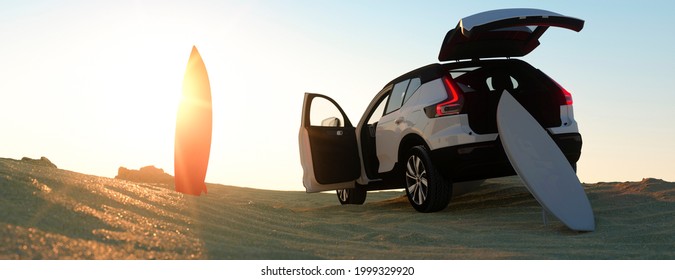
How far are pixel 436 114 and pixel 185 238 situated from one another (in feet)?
11.0

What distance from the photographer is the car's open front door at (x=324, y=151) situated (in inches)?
347

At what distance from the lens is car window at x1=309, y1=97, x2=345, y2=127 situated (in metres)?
8.98

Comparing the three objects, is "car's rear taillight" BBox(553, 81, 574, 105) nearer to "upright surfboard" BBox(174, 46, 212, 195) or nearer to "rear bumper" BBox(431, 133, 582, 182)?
"rear bumper" BBox(431, 133, 582, 182)

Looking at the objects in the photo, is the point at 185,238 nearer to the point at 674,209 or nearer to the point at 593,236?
the point at 593,236

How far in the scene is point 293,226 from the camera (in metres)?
6.88

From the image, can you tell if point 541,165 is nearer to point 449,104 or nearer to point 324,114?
point 449,104

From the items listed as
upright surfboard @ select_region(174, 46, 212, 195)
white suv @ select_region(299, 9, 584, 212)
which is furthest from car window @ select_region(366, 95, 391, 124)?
upright surfboard @ select_region(174, 46, 212, 195)

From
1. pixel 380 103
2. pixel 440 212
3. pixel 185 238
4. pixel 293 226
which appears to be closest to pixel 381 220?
pixel 440 212

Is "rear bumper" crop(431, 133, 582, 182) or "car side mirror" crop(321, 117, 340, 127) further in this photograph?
"car side mirror" crop(321, 117, 340, 127)

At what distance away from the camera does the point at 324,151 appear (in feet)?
28.9

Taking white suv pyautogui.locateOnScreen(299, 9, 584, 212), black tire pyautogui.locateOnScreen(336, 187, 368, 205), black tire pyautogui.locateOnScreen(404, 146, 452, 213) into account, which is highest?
white suv pyautogui.locateOnScreen(299, 9, 584, 212)

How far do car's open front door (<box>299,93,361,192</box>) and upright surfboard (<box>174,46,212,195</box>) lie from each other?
1351 millimetres
